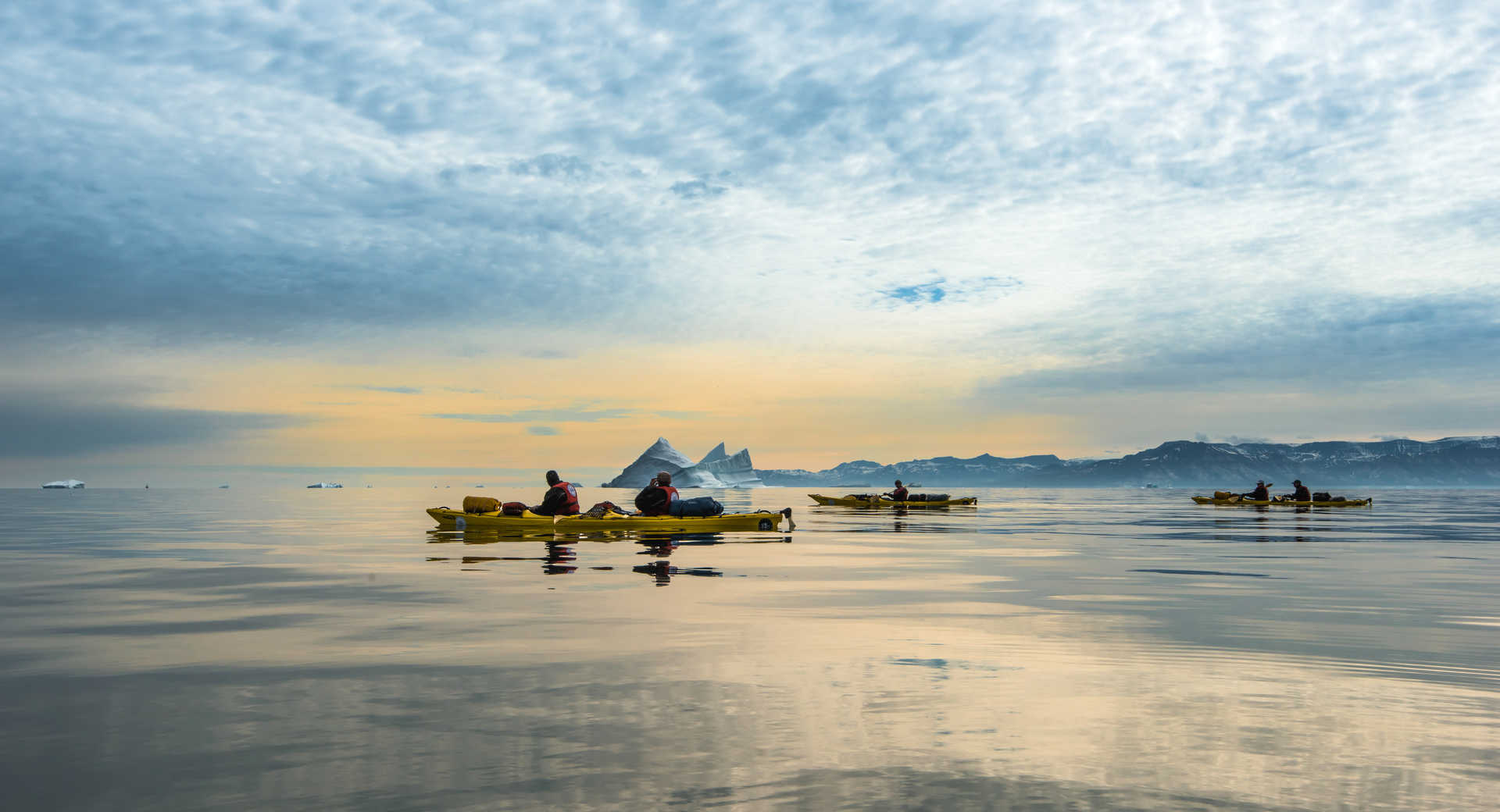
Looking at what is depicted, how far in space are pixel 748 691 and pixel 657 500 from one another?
25346 mm

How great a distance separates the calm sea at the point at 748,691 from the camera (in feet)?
20.3

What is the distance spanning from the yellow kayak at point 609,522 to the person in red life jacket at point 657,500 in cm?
41

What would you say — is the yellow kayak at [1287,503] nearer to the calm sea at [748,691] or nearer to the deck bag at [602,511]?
the calm sea at [748,691]

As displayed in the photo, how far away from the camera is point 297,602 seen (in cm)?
1620

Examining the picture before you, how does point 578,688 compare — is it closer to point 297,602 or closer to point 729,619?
point 729,619

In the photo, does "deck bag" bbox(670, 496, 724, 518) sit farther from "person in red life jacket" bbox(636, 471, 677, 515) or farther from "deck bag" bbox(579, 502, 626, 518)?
"deck bag" bbox(579, 502, 626, 518)

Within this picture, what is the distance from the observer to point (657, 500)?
112 ft

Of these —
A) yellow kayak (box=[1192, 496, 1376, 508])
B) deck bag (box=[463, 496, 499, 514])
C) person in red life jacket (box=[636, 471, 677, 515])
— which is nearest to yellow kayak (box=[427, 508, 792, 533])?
deck bag (box=[463, 496, 499, 514])

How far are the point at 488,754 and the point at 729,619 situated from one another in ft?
23.5

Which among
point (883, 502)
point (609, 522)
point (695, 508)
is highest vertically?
point (695, 508)

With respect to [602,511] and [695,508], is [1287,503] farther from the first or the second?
[602,511]

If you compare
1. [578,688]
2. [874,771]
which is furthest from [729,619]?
[874,771]

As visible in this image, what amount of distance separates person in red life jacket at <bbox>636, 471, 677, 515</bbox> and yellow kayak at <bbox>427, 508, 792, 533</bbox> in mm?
415

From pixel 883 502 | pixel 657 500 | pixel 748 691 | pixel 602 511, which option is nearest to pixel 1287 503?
pixel 883 502
